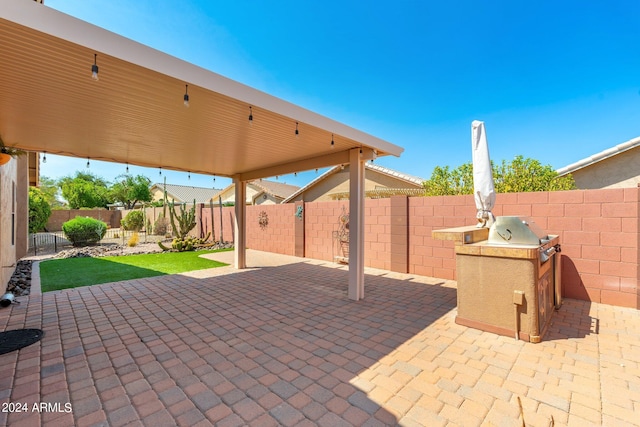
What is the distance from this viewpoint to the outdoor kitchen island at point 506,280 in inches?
131

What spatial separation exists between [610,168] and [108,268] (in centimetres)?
1550

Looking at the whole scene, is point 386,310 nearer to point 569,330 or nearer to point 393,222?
point 569,330

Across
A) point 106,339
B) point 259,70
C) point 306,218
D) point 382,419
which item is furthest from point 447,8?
point 106,339

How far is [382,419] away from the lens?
2.06 m

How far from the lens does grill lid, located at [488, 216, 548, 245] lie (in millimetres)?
3502

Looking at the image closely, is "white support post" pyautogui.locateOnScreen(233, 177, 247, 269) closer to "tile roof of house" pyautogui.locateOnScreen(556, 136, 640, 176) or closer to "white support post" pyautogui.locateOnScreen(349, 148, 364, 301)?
"white support post" pyautogui.locateOnScreen(349, 148, 364, 301)

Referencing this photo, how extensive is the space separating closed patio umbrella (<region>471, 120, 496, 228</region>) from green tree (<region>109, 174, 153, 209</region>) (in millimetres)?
43068

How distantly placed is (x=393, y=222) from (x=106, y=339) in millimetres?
6010

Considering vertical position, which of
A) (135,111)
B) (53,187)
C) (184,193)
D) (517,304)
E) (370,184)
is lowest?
(517,304)

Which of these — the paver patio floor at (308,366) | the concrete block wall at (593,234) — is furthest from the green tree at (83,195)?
the concrete block wall at (593,234)

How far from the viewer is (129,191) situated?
37688 millimetres

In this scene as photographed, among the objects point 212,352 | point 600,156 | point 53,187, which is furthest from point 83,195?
point 600,156

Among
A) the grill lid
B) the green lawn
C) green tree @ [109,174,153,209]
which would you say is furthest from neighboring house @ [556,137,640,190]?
green tree @ [109,174,153,209]

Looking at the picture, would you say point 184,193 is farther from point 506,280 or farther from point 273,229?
point 506,280
